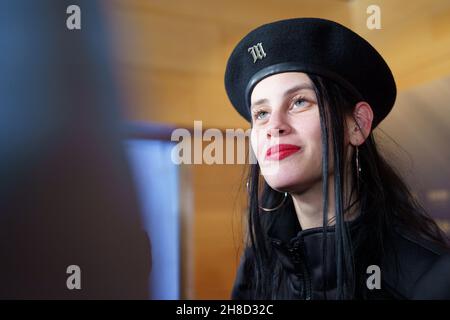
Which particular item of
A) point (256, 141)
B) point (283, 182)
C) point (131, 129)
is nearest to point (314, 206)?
point (283, 182)

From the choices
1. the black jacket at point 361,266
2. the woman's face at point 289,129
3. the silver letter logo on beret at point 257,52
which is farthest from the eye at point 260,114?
the black jacket at point 361,266

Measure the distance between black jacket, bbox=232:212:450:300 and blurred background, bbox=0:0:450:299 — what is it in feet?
0.48

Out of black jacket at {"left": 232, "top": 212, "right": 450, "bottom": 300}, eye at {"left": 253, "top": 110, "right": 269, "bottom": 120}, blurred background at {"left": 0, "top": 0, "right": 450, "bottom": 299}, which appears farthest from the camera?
blurred background at {"left": 0, "top": 0, "right": 450, "bottom": 299}

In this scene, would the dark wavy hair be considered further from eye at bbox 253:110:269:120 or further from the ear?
eye at bbox 253:110:269:120

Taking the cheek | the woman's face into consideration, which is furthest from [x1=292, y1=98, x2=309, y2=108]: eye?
the cheek

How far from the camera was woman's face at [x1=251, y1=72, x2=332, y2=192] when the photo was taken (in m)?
1.12

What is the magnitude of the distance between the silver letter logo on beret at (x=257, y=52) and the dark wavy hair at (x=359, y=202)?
12 centimetres

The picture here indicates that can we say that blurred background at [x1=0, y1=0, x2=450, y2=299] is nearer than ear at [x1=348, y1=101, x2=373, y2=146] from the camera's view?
No

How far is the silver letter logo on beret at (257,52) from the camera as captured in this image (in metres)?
1.15

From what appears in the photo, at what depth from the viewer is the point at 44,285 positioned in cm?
130

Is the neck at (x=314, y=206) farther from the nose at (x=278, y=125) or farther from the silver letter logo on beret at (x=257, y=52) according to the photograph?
the silver letter logo on beret at (x=257, y=52)

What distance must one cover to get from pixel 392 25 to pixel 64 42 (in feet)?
2.66
